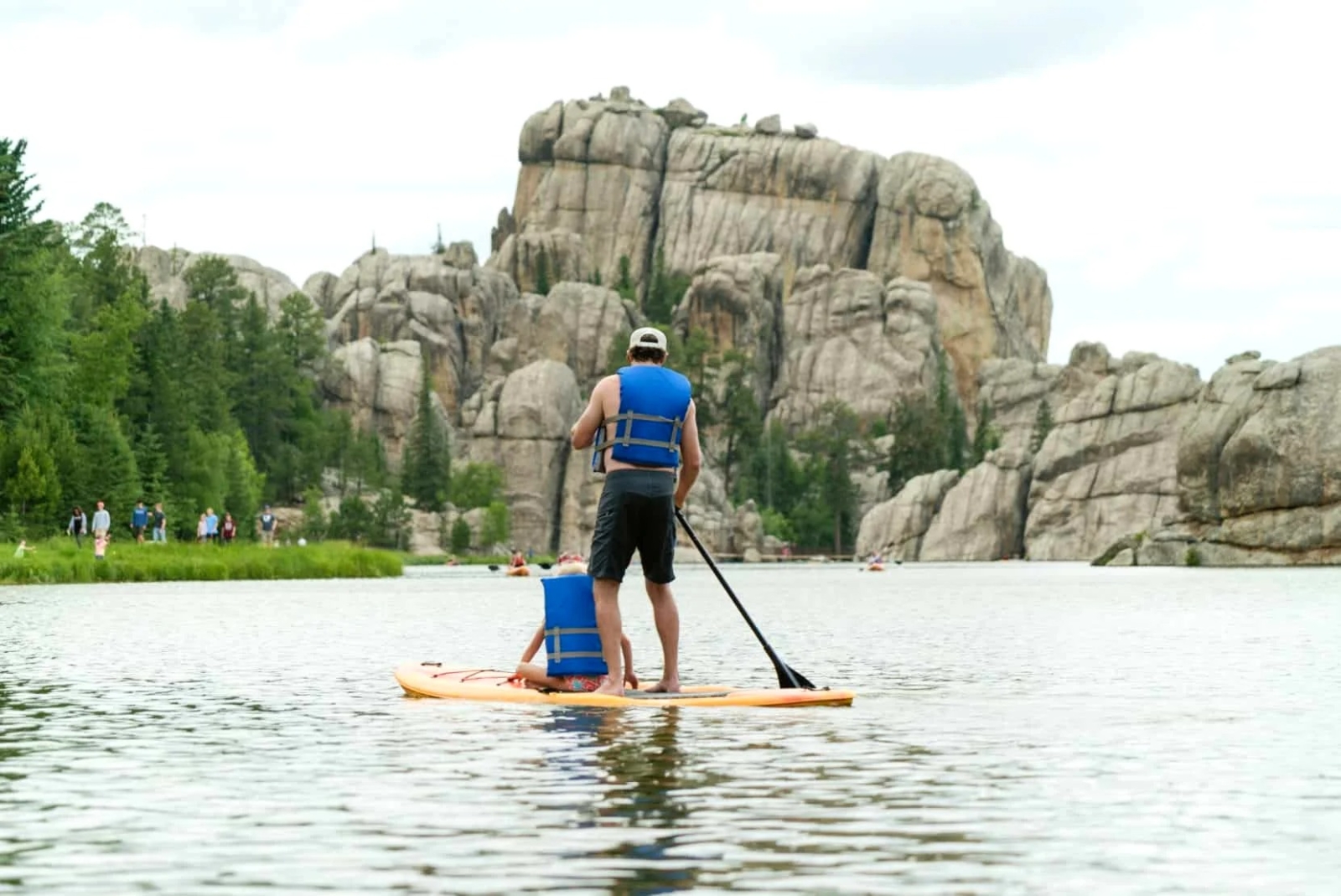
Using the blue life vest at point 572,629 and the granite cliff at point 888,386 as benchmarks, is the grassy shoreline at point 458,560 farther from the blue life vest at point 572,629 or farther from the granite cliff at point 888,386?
the blue life vest at point 572,629

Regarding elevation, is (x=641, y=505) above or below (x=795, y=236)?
below

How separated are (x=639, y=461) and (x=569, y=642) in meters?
2.14

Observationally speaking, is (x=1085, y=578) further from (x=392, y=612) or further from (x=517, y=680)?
(x=517, y=680)

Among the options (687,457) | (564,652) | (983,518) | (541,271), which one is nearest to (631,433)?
(687,457)

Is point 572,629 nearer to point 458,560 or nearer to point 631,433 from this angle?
point 631,433

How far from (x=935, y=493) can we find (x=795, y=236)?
53038 mm

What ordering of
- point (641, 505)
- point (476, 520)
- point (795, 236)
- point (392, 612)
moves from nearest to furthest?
1. point (641, 505)
2. point (392, 612)
3. point (476, 520)
4. point (795, 236)

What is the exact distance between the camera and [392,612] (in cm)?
4272

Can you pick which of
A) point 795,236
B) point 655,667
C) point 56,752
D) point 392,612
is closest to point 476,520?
point 795,236

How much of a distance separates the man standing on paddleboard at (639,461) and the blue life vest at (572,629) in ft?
1.73

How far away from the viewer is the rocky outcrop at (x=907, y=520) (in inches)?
5876

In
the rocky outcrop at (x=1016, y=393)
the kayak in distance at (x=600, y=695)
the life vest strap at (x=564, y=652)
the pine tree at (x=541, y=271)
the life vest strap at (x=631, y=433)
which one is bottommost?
the kayak in distance at (x=600, y=695)

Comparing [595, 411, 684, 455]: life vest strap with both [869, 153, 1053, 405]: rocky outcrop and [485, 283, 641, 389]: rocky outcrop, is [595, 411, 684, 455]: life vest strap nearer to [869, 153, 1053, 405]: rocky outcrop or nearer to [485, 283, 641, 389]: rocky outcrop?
[485, 283, 641, 389]: rocky outcrop

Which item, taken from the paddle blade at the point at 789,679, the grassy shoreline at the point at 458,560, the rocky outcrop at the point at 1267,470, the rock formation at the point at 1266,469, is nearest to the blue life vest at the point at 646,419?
the paddle blade at the point at 789,679
